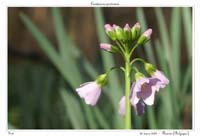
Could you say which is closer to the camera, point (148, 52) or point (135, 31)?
point (135, 31)

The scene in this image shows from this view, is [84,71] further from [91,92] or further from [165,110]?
[91,92]

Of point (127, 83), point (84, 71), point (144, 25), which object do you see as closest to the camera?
point (127, 83)

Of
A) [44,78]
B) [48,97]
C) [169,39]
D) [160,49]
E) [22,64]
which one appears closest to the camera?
[160,49]

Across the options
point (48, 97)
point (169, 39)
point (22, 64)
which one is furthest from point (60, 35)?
point (22, 64)

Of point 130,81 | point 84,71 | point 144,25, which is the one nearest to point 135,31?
point 130,81

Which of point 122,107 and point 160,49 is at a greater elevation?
point 160,49

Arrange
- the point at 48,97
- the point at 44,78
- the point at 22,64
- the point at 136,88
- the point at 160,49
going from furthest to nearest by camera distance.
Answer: the point at 22,64 → the point at 44,78 → the point at 48,97 → the point at 160,49 → the point at 136,88

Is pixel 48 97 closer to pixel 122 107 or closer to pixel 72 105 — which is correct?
pixel 72 105
